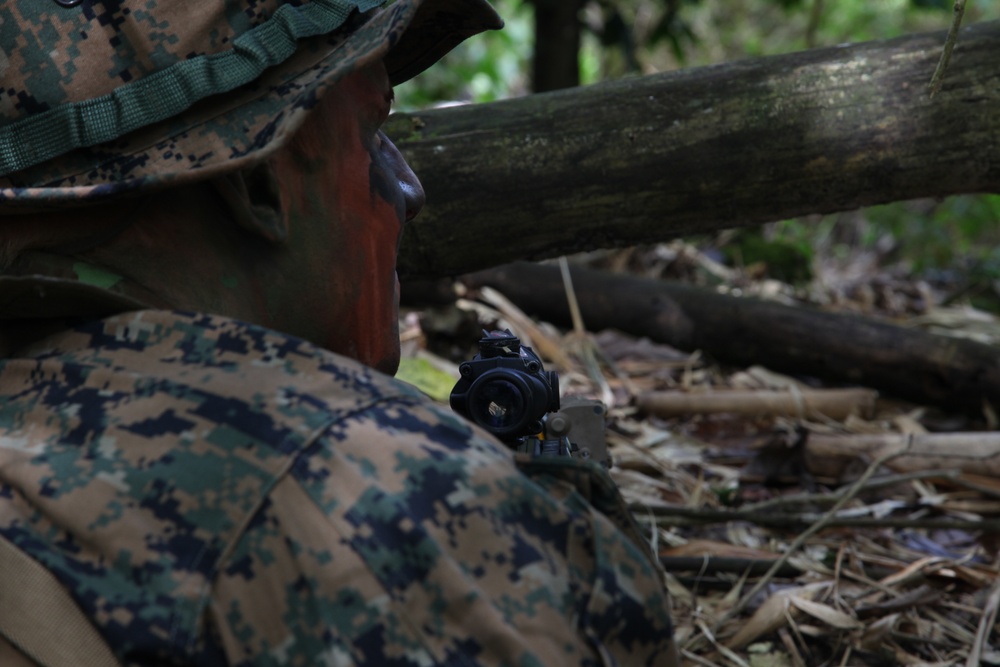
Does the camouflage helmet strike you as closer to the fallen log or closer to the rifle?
the rifle

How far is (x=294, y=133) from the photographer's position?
148 centimetres

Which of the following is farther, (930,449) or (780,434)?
(780,434)

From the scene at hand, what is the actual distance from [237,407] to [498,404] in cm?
62

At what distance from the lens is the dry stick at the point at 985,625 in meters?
2.59

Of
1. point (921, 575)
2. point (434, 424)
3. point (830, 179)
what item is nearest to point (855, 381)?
point (921, 575)

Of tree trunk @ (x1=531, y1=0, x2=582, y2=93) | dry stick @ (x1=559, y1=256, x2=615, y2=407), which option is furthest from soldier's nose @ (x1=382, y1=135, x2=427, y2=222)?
tree trunk @ (x1=531, y1=0, x2=582, y2=93)

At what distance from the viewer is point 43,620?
1276 millimetres

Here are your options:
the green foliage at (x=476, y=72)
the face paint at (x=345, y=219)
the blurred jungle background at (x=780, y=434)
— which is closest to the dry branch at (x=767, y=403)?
the blurred jungle background at (x=780, y=434)

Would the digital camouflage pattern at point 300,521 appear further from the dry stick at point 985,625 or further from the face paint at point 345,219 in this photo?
the dry stick at point 985,625

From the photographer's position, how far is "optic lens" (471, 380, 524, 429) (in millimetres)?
1870

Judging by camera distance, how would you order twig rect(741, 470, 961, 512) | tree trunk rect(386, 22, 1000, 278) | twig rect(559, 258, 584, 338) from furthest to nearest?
twig rect(559, 258, 584, 338) < twig rect(741, 470, 961, 512) < tree trunk rect(386, 22, 1000, 278)

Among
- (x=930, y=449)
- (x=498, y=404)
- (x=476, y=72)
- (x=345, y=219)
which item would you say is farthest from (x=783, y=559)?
(x=476, y=72)

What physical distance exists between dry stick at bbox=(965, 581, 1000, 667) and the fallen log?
1.71 metres

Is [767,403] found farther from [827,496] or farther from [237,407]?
[237,407]
